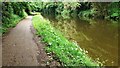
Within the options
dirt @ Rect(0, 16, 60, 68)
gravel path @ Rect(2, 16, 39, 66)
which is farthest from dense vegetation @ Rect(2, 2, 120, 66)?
gravel path @ Rect(2, 16, 39, 66)

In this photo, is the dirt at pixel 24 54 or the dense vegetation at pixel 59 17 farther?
the dense vegetation at pixel 59 17

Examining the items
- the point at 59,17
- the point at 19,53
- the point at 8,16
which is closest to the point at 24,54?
the point at 19,53

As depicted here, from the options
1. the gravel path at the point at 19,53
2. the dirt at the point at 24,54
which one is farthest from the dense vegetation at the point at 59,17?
the gravel path at the point at 19,53

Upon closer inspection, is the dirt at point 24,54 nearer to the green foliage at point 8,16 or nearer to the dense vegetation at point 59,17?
the dense vegetation at point 59,17

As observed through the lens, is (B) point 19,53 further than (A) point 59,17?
No

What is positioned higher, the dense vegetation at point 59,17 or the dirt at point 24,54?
the dirt at point 24,54

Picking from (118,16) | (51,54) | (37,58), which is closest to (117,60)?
(51,54)

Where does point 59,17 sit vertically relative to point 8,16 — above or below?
below

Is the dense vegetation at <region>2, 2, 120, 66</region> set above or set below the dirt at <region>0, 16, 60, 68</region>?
below

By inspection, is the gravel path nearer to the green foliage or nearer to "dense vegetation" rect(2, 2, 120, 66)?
"dense vegetation" rect(2, 2, 120, 66)

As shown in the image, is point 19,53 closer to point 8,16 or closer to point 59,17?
point 8,16

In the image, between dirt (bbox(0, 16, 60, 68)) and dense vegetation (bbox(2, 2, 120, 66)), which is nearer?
dirt (bbox(0, 16, 60, 68))

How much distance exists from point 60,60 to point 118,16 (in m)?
33.4

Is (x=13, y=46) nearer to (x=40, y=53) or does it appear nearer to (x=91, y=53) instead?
(x=40, y=53)
